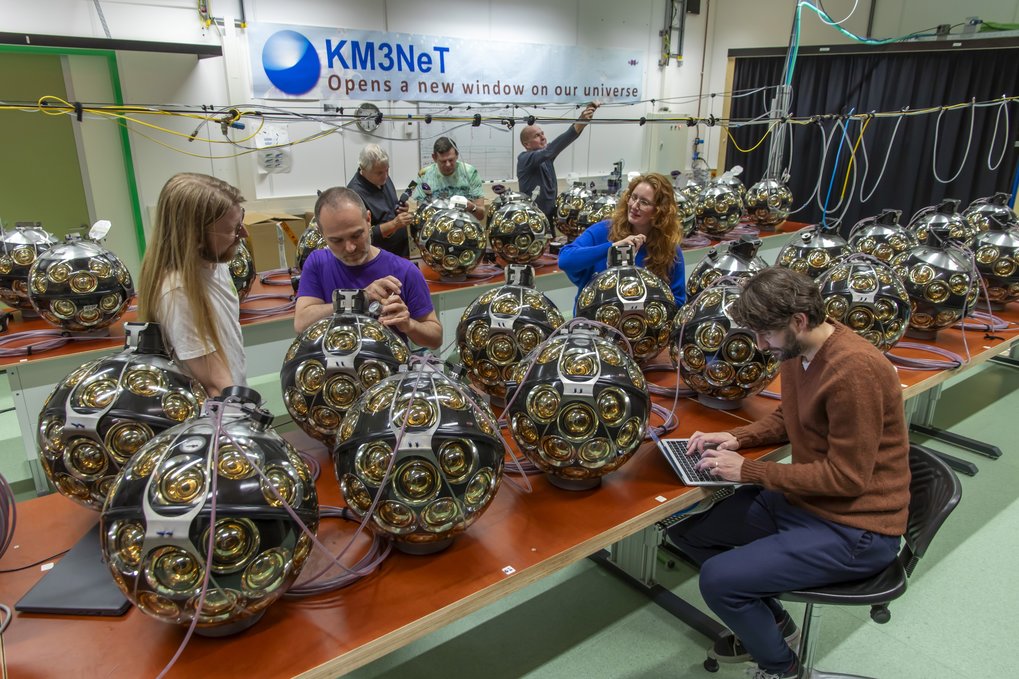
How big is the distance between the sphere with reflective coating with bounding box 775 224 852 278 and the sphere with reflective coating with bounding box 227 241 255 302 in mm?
2833

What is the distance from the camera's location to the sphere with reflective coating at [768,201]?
5742 millimetres

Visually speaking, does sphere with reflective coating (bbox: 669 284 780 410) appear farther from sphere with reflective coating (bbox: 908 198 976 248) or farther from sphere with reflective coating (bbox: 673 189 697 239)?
sphere with reflective coating (bbox: 673 189 697 239)

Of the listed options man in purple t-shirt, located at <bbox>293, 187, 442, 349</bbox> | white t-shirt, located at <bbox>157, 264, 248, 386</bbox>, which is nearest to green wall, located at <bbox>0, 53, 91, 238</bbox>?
man in purple t-shirt, located at <bbox>293, 187, 442, 349</bbox>

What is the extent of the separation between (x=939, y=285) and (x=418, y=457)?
2711 mm

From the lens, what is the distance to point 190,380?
167cm

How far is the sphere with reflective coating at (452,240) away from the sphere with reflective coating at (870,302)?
1866 millimetres

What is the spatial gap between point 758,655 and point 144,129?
21.5ft

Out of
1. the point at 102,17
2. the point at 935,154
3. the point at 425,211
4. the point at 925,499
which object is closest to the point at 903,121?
the point at 935,154

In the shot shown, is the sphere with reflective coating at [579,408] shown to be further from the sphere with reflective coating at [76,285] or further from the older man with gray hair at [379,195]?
the older man with gray hair at [379,195]

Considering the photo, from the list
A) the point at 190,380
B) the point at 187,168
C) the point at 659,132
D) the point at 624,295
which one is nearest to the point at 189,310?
the point at 190,380

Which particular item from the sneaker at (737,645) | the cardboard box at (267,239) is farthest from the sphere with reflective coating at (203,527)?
the cardboard box at (267,239)

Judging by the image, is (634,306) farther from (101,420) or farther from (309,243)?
(309,243)

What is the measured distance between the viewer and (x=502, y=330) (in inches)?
84.7

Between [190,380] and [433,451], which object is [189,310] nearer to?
[190,380]
